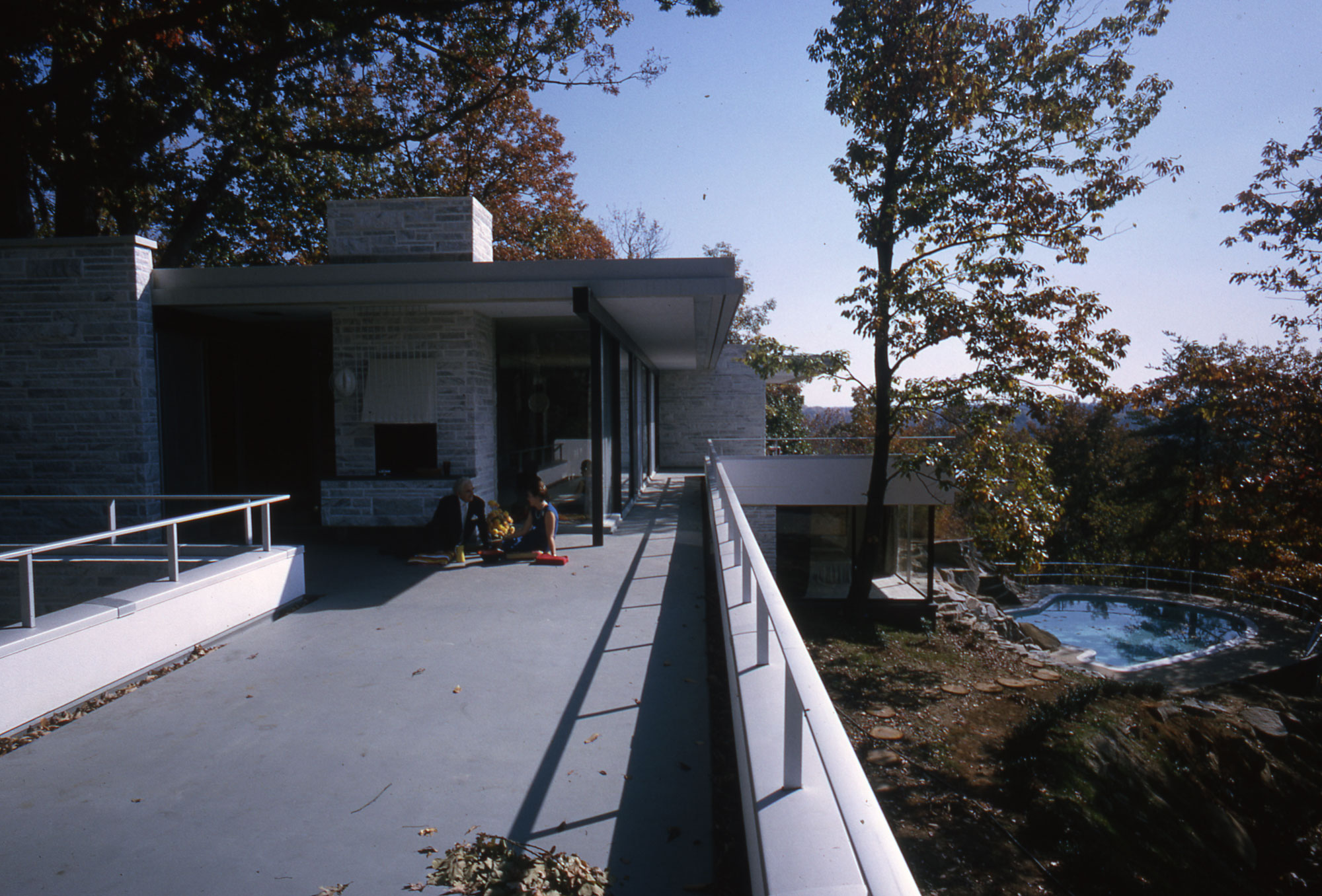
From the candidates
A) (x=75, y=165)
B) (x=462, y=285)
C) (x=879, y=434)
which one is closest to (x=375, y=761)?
(x=462, y=285)

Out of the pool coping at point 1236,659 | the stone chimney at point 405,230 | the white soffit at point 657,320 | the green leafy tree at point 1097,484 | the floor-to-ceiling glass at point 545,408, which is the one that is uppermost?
the stone chimney at point 405,230

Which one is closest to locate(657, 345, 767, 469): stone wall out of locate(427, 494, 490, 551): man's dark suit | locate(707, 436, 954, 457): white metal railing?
locate(707, 436, 954, 457): white metal railing

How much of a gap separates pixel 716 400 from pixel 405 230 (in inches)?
560

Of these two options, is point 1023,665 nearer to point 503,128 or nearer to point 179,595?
point 179,595

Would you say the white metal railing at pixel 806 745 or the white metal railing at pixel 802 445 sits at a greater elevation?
the white metal railing at pixel 802 445

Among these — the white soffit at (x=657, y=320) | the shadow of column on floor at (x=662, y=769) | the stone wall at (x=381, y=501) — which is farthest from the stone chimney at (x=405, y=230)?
the shadow of column on floor at (x=662, y=769)

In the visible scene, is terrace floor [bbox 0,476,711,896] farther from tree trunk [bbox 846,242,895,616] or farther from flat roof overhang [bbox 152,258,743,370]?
tree trunk [bbox 846,242,895,616]

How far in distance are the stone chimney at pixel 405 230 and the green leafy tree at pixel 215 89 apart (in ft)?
15.6

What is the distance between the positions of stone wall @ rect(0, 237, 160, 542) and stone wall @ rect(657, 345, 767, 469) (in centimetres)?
1588

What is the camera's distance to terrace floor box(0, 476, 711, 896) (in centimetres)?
275

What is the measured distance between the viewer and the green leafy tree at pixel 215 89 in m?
12.1

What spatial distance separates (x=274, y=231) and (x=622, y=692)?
19.6 meters

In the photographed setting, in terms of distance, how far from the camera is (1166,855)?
25.5ft

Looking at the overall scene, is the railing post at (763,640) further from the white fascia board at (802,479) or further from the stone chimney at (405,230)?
the white fascia board at (802,479)
